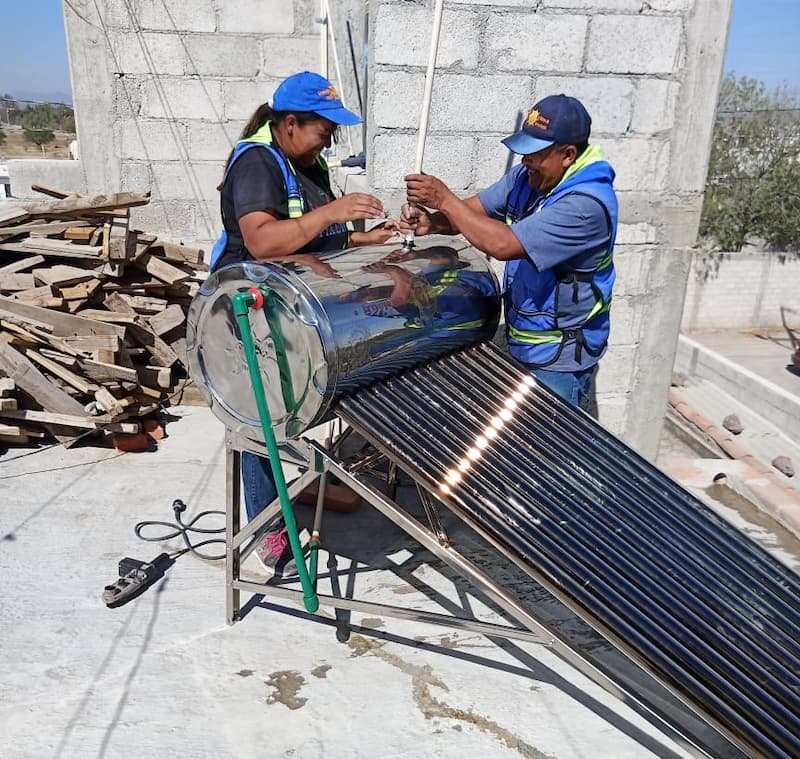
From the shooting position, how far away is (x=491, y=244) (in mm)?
3406

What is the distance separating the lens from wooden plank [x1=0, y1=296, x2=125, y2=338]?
559cm

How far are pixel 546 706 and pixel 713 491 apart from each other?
2.98 m

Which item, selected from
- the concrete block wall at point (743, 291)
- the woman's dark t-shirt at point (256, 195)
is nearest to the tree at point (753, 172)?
the concrete block wall at point (743, 291)

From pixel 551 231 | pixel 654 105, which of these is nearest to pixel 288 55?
pixel 654 105

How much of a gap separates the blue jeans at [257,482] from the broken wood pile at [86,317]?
1.91 meters

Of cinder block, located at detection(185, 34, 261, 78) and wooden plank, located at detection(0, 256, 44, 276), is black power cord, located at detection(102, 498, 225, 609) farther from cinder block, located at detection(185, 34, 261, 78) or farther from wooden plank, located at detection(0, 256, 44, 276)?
cinder block, located at detection(185, 34, 261, 78)

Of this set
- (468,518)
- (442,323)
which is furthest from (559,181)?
(468,518)

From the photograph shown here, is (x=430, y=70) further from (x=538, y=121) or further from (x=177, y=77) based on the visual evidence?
(x=177, y=77)

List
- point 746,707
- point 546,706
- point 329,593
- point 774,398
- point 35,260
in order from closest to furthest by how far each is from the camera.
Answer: point 746,707, point 546,706, point 329,593, point 35,260, point 774,398

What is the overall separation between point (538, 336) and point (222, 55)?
518 cm

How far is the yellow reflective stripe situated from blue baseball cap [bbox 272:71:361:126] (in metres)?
1.37

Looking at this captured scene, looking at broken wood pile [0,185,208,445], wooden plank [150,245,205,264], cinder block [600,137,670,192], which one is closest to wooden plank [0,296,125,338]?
broken wood pile [0,185,208,445]

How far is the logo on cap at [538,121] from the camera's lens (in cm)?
348

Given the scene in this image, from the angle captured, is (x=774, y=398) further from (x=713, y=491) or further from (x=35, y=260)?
(x=35, y=260)
